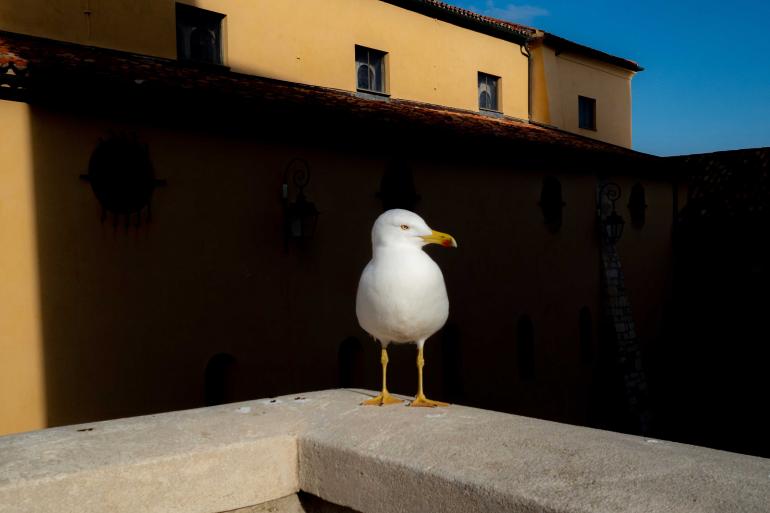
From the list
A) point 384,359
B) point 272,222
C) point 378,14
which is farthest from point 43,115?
point 378,14

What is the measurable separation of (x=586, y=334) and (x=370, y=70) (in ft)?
26.9

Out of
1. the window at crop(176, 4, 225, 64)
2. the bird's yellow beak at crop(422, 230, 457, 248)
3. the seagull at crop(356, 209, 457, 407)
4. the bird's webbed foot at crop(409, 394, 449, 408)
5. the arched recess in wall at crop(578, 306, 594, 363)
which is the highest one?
the window at crop(176, 4, 225, 64)

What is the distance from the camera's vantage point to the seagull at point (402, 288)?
356 centimetres

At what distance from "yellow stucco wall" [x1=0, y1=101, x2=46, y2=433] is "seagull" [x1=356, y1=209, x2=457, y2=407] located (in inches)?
228

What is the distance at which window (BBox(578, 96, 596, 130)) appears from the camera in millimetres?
20375

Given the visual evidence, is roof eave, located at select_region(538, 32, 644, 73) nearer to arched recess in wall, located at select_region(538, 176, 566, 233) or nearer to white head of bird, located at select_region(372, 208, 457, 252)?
arched recess in wall, located at select_region(538, 176, 566, 233)

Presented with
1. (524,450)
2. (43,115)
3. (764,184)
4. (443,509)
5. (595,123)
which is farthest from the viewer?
(595,123)

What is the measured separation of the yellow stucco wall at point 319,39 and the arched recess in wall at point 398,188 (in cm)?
297

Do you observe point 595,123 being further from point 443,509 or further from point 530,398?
point 443,509

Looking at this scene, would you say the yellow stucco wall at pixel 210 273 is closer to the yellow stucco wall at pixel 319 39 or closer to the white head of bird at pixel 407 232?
the yellow stucco wall at pixel 319 39

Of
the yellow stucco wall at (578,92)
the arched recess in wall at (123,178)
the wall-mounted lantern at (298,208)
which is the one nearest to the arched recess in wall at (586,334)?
the yellow stucco wall at (578,92)

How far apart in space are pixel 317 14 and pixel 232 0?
1963 mm

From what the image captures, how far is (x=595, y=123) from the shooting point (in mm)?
20812

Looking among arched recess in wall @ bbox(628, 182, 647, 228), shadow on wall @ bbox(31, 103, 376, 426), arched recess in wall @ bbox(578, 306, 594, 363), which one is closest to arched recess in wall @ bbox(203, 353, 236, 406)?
shadow on wall @ bbox(31, 103, 376, 426)
